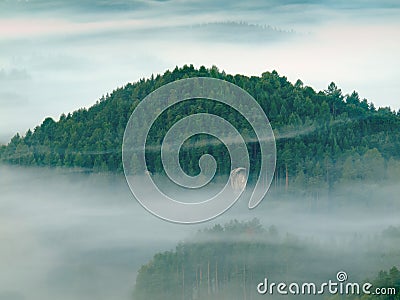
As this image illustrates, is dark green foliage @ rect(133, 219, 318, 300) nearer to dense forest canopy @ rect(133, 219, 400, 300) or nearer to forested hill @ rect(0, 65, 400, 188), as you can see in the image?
dense forest canopy @ rect(133, 219, 400, 300)

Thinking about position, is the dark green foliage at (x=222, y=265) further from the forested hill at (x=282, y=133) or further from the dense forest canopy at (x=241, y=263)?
the forested hill at (x=282, y=133)

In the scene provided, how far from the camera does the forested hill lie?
92.2m

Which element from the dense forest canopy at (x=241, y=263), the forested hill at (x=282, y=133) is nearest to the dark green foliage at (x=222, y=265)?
the dense forest canopy at (x=241, y=263)

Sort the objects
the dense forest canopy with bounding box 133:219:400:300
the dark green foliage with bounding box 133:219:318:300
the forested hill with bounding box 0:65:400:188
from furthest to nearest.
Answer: the forested hill with bounding box 0:65:400:188, the dark green foliage with bounding box 133:219:318:300, the dense forest canopy with bounding box 133:219:400:300

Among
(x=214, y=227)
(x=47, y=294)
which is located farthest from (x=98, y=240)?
(x=214, y=227)

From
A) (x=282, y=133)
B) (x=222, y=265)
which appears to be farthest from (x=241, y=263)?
(x=282, y=133)

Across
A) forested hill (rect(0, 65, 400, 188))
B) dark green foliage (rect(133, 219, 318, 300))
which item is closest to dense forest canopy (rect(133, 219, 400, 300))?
dark green foliage (rect(133, 219, 318, 300))

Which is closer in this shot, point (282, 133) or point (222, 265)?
point (222, 265)

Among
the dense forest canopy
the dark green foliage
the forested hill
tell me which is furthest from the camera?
the forested hill

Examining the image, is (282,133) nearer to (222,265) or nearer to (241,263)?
(241,263)

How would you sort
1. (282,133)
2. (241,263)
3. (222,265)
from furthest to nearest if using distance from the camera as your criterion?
1. (282,133)
2. (241,263)
3. (222,265)

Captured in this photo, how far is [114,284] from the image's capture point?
295 feet

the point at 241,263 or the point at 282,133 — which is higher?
the point at 282,133

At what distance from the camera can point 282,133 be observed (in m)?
92.9
